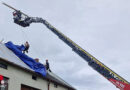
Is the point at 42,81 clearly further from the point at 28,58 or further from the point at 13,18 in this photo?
the point at 13,18

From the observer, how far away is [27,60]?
18.8m

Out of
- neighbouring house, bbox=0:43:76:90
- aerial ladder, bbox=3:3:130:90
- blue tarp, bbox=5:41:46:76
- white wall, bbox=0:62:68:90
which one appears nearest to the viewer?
neighbouring house, bbox=0:43:76:90

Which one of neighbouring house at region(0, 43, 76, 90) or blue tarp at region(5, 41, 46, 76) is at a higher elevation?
blue tarp at region(5, 41, 46, 76)

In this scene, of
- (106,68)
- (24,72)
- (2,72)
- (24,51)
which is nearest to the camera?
(2,72)

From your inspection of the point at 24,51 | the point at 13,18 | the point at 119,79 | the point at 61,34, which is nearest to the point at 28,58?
the point at 24,51

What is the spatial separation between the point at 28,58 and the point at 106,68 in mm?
6851

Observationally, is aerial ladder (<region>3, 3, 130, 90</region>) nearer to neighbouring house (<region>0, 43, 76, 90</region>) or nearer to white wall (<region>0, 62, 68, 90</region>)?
neighbouring house (<region>0, 43, 76, 90</region>)


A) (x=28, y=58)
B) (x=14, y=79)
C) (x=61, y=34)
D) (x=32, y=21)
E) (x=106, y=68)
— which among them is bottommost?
(x=14, y=79)

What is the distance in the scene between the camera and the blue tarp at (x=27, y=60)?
18097mm

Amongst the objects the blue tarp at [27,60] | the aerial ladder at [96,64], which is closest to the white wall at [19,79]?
the blue tarp at [27,60]

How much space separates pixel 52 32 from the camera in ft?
73.9

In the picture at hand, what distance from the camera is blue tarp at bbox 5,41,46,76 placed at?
59.4 ft

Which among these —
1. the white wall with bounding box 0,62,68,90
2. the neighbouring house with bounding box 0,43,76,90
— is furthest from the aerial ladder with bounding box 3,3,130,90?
the white wall with bounding box 0,62,68,90

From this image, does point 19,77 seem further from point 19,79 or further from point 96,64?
point 96,64
